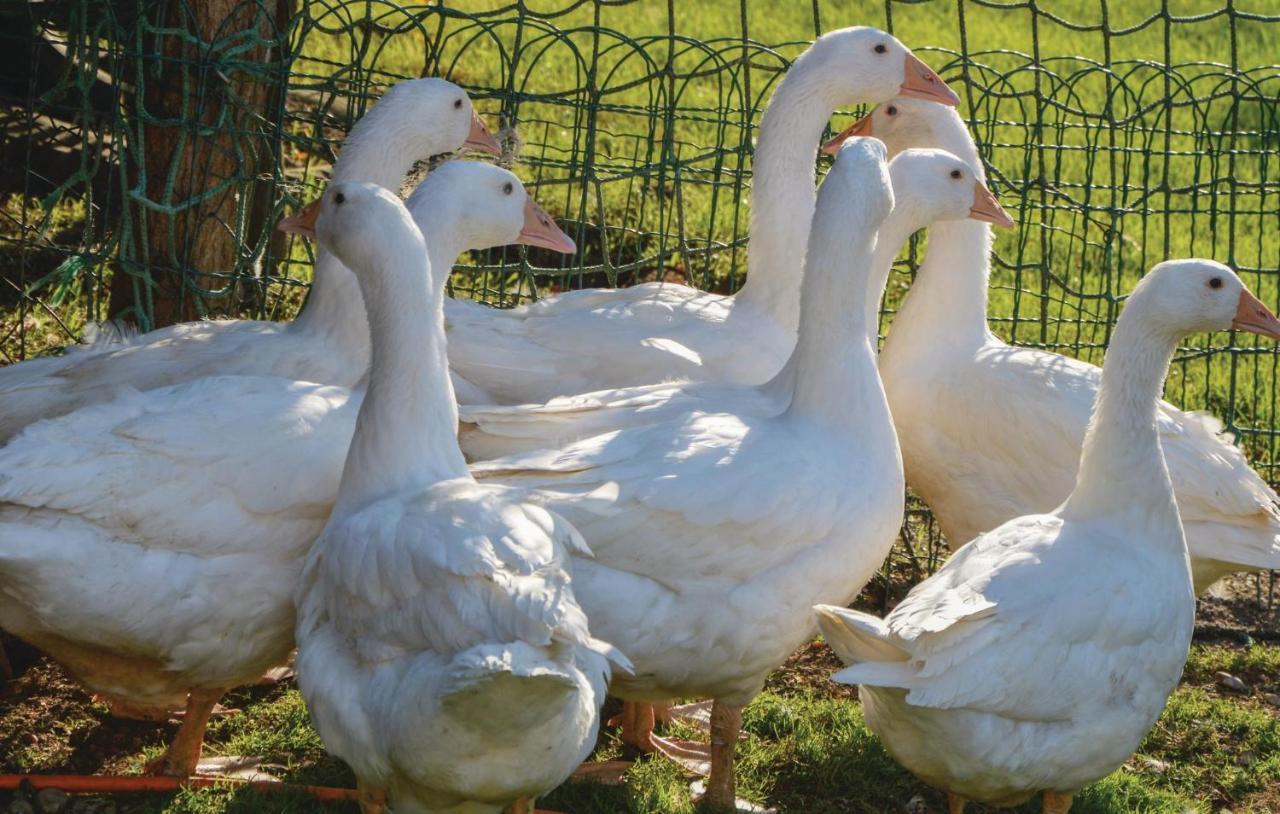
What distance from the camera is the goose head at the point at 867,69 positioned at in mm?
5820

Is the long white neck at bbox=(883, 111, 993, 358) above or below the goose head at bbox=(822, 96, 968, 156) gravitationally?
below

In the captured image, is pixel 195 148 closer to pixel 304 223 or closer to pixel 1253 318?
pixel 304 223

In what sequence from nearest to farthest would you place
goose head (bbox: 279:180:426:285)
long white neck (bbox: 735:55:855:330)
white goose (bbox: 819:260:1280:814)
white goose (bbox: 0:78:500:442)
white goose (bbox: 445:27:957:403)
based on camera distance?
white goose (bbox: 819:260:1280:814) → goose head (bbox: 279:180:426:285) → white goose (bbox: 0:78:500:442) → white goose (bbox: 445:27:957:403) → long white neck (bbox: 735:55:855:330)

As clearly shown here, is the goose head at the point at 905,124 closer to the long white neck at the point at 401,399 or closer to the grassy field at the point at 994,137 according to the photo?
the grassy field at the point at 994,137

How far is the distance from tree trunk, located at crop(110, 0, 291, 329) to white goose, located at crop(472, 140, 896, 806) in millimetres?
1968

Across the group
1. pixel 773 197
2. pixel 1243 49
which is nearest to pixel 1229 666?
pixel 773 197

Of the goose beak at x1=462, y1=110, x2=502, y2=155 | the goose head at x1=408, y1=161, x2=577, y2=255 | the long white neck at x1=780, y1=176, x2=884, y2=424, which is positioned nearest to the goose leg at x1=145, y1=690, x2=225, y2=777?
the goose head at x1=408, y1=161, x2=577, y2=255

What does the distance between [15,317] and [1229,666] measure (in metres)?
5.40

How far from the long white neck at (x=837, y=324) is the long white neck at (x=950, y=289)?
1057 mm

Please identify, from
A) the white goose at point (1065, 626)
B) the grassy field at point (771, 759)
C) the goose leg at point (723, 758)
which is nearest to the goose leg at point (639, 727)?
the grassy field at point (771, 759)

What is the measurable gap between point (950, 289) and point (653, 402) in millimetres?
1656

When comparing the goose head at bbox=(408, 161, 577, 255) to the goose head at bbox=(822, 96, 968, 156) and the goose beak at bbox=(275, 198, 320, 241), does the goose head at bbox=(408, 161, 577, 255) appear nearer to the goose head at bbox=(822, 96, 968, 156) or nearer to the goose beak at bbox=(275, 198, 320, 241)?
the goose beak at bbox=(275, 198, 320, 241)

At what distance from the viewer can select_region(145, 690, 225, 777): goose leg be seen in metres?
4.50

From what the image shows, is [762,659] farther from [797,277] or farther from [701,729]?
[797,277]
